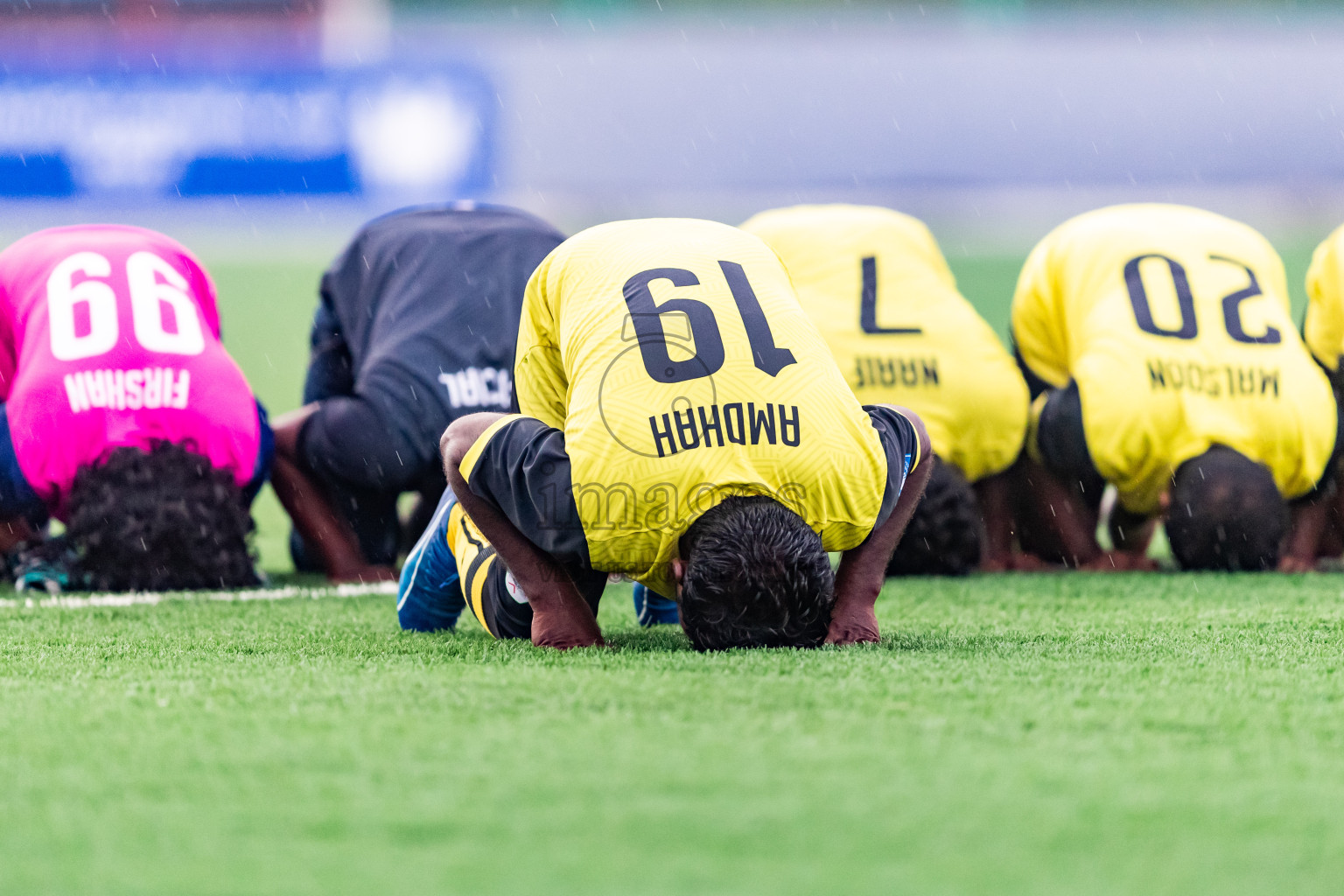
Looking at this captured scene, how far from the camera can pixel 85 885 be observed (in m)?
1.96

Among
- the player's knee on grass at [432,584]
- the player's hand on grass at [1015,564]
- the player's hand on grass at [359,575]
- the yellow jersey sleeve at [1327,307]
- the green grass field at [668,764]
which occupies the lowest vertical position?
the player's hand on grass at [1015,564]

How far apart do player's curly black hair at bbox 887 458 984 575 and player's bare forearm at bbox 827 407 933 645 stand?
5.43 ft

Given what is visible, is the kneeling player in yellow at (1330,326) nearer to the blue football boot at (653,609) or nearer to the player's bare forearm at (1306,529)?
the player's bare forearm at (1306,529)

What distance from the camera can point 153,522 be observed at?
460 cm

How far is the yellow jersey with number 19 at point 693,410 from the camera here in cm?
325

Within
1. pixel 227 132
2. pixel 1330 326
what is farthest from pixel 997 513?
pixel 227 132

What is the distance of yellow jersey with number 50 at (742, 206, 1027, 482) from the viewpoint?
550cm

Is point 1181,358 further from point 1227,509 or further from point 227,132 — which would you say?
point 227,132

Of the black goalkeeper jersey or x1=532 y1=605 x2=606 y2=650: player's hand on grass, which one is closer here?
x1=532 y1=605 x2=606 y2=650: player's hand on grass

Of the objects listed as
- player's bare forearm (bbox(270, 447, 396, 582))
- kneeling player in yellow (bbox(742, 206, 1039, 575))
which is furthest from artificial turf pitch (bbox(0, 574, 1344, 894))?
kneeling player in yellow (bbox(742, 206, 1039, 575))

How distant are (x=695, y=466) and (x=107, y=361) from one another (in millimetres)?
2239

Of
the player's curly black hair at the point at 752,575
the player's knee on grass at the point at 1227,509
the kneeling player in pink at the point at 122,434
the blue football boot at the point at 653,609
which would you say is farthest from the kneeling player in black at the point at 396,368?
the player's knee on grass at the point at 1227,509

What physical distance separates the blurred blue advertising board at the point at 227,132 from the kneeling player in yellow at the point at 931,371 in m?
10.5

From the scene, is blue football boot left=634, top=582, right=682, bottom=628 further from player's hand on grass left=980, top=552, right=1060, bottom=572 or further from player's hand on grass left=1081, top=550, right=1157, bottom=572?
player's hand on grass left=1081, top=550, right=1157, bottom=572
